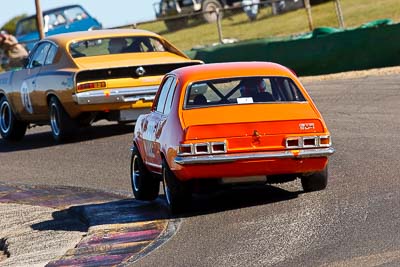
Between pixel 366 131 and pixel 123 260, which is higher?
pixel 123 260

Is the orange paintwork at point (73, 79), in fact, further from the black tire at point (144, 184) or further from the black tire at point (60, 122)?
the black tire at point (144, 184)

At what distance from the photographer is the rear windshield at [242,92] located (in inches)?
410

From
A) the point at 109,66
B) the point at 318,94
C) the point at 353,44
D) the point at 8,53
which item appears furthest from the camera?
the point at 8,53

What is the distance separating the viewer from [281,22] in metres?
40.1

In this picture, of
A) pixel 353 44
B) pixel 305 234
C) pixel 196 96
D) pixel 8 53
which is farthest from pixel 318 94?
pixel 8 53

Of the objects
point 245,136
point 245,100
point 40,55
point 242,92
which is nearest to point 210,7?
point 40,55

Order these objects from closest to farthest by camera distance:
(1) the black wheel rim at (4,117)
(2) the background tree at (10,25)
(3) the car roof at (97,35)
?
(3) the car roof at (97,35) < (1) the black wheel rim at (4,117) < (2) the background tree at (10,25)

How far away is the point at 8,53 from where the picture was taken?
36656 millimetres

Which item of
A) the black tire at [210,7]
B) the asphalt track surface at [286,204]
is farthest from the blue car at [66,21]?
the asphalt track surface at [286,204]

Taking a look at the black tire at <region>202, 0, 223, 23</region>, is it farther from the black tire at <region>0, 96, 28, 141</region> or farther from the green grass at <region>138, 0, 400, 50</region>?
the black tire at <region>0, 96, 28, 141</region>

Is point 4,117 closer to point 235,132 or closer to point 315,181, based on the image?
point 315,181

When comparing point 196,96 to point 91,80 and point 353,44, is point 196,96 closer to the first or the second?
point 91,80

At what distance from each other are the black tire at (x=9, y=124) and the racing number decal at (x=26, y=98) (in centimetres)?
57

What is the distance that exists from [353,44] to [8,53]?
16632 mm
